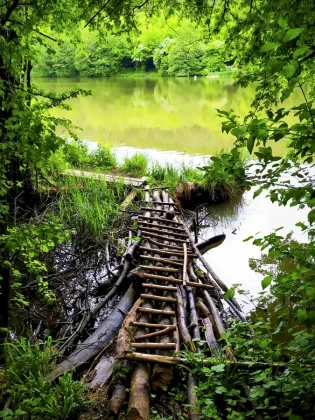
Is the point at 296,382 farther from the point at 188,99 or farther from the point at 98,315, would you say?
the point at 188,99

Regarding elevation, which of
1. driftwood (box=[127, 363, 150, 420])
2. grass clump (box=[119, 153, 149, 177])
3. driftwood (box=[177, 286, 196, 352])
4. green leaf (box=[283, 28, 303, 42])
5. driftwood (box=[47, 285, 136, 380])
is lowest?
driftwood (box=[47, 285, 136, 380])

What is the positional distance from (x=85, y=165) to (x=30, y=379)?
7537 mm

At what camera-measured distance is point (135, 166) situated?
10305mm

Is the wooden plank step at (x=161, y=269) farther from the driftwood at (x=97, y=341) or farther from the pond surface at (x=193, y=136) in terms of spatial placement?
the pond surface at (x=193, y=136)

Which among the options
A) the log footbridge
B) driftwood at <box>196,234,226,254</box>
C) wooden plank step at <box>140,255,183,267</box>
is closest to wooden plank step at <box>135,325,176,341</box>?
the log footbridge

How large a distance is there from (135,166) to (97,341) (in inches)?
Answer: 280

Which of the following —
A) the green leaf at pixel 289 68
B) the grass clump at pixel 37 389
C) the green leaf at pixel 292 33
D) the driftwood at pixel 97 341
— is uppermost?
the green leaf at pixel 292 33

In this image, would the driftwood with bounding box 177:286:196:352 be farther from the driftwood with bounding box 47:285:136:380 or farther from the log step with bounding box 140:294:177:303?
the driftwood with bounding box 47:285:136:380

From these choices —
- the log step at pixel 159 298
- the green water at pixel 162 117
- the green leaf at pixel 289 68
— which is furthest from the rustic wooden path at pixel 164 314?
the green water at pixel 162 117

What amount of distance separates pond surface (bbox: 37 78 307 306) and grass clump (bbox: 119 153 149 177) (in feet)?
4.82

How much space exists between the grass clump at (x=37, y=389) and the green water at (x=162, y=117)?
8157 mm

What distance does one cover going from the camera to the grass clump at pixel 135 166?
997 centimetres

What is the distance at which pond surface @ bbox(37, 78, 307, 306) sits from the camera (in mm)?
7057

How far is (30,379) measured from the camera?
9.80ft
